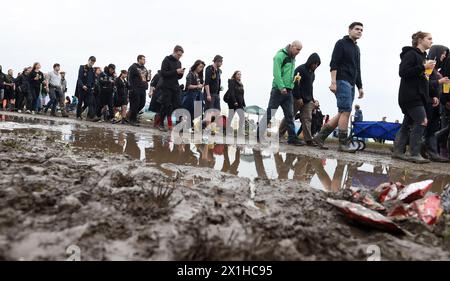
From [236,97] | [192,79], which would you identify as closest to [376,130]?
[236,97]

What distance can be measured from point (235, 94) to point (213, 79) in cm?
90

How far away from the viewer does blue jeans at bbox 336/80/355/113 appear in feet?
21.9

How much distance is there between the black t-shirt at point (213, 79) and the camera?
10.0 meters

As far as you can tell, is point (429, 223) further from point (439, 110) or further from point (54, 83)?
point (54, 83)

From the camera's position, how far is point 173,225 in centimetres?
170

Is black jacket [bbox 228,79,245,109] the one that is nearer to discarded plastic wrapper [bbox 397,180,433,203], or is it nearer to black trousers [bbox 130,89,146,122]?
black trousers [bbox 130,89,146,122]

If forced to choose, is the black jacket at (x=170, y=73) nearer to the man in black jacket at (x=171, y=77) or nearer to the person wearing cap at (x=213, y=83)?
the man in black jacket at (x=171, y=77)

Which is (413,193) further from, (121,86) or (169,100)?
(121,86)

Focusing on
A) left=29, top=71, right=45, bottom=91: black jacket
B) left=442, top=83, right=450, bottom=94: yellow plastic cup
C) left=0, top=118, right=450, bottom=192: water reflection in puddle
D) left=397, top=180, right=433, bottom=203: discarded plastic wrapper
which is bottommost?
left=0, top=118, right=450, bottom=192: water reflection in puddle

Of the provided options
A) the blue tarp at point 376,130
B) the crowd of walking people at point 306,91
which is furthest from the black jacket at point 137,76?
the blue tarp at point 376,130

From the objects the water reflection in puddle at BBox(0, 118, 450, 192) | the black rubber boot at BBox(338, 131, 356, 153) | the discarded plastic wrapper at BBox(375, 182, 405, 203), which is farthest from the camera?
the black rubber boot at BBox(338, 131, 356, 153)

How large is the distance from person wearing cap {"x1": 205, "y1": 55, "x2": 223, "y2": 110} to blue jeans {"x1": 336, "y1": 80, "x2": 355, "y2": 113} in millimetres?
3981

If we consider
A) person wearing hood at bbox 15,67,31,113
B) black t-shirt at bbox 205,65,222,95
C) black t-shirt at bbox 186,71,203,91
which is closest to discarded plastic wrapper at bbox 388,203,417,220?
black t-shirt at bbox 205,65,222,95
